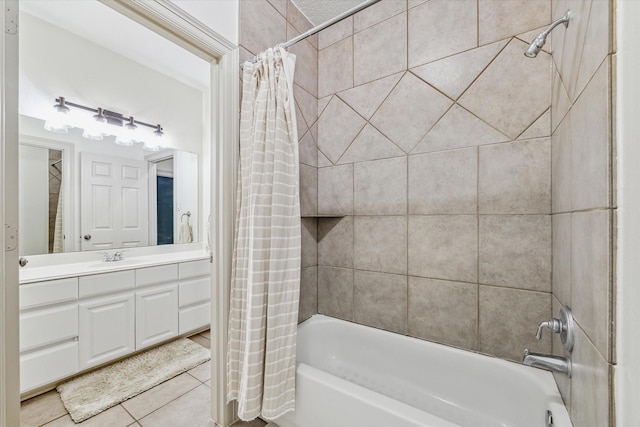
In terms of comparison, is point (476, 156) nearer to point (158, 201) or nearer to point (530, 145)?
point (530, 145)

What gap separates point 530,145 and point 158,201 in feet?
10.2

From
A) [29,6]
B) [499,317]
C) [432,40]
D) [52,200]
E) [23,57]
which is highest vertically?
[29,6]

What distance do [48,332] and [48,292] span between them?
0.83 feet

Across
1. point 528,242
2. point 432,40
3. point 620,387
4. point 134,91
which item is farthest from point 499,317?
point 134,91

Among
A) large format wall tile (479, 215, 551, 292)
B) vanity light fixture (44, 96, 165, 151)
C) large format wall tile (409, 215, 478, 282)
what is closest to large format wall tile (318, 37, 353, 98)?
large format wall tile (409, 215, 478, 282)

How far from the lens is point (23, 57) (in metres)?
1.93

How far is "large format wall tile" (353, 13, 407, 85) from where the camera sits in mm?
1625

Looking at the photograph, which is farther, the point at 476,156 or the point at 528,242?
the point at 476,156

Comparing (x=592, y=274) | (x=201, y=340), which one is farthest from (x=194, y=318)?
(x=592, y=274)

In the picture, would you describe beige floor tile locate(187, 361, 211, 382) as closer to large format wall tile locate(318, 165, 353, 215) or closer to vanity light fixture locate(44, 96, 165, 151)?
large format wall tile locate(318, 165, 353, 215)

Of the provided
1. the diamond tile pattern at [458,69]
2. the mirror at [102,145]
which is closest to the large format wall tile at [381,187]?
the diamond tile pattern at [458,69]

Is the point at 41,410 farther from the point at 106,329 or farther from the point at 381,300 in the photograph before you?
the point at 381,300

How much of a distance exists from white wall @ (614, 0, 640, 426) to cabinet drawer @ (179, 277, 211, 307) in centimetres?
267

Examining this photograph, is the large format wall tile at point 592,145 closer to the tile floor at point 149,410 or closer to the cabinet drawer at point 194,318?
the tile floor at point 149,410
